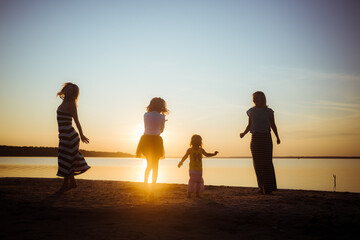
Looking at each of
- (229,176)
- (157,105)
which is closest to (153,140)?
(157,105)

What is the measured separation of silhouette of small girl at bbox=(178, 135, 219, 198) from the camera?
7.25 metres

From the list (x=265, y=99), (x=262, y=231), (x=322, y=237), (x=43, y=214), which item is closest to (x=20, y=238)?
(x=43, y=214)

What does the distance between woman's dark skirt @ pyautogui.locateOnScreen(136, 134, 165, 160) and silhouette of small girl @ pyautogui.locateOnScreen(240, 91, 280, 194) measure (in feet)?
8.33

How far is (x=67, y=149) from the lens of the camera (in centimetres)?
664

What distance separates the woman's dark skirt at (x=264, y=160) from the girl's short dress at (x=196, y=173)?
1.49 m

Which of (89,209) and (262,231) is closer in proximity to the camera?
(262,231)

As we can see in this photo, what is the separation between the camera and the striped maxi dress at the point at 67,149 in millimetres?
6633

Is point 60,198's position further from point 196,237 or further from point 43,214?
point 196,237

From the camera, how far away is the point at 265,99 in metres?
8.02

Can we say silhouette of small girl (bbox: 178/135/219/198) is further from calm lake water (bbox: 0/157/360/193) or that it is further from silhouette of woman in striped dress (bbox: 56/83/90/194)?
calm lake water (bbox: 0/157/360/193)

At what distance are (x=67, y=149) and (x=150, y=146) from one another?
183 cm

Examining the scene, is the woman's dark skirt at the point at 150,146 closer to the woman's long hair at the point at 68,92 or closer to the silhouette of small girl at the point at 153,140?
the silhouette of small girl at the point at 153,140

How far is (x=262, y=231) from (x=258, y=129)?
4389 mm

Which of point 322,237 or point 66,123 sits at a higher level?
point 66,123
